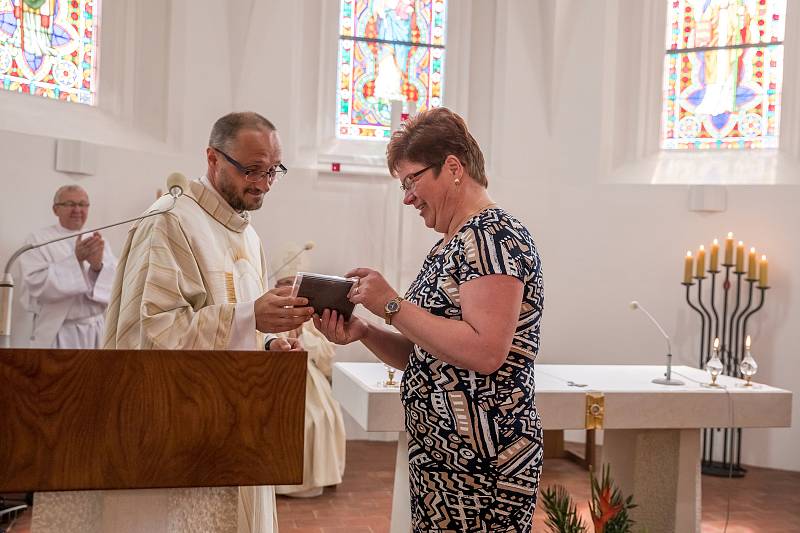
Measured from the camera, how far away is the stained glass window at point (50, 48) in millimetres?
6164

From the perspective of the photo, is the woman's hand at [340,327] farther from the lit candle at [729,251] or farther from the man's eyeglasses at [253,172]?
the lit candle at [729,251]

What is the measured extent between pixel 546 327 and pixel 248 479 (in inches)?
232

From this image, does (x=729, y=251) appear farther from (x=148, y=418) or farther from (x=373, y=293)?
(x=148, y=418)

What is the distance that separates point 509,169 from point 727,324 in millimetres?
2206

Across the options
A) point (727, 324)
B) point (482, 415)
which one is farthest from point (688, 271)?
point (482, 415)

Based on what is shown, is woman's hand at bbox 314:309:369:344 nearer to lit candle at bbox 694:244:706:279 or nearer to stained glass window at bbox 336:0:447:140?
lit candle at bbox 694:244:706:279

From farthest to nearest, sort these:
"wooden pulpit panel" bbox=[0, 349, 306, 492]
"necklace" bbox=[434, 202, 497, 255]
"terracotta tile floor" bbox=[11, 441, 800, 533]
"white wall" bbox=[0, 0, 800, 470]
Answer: "white wall" bbox=[0, 0, 800, 470] < "terracotta tile floor" bbox=[11, 441, 800, 533] < "necklace" bbox=[434, 202, 497, 255] < "wooden pulpit panel" bbox=[0, 349, 306, 492]

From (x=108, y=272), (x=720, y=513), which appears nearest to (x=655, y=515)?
(x=720, y=513)

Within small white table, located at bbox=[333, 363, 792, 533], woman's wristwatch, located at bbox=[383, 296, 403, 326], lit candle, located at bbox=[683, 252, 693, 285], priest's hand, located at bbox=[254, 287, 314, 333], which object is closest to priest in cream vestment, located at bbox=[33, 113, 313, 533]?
priest's hand, located at bbox=[254, 287, 314, 333]

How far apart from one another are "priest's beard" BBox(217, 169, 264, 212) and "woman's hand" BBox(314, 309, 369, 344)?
584mm

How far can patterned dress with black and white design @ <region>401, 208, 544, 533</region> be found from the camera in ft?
6.48

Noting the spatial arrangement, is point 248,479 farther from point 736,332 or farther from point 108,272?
point 736,332

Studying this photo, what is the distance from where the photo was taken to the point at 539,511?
17.6 feet

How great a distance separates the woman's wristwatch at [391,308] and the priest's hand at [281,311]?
0.29 metres
